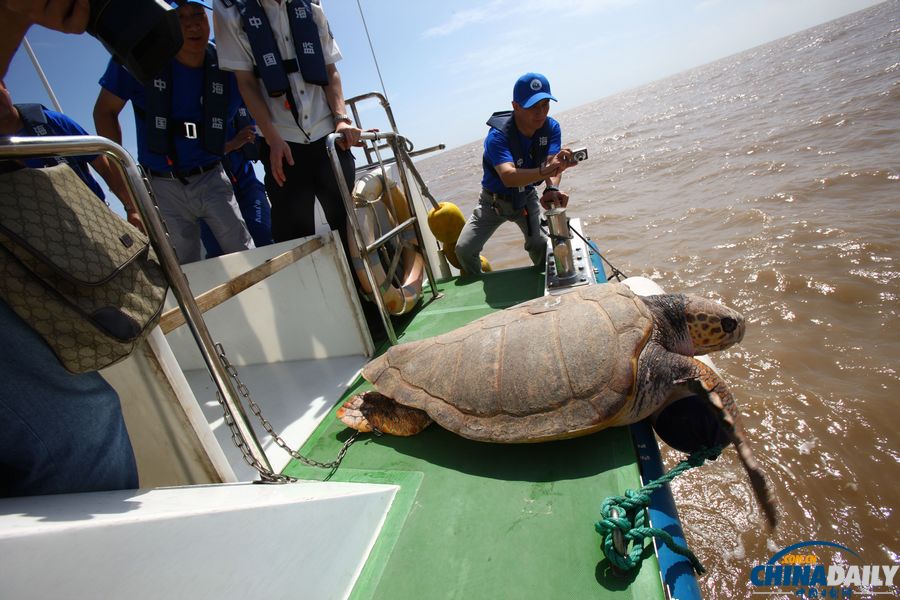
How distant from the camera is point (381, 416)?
2336mm

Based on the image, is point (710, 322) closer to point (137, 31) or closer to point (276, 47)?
point (137, 31)

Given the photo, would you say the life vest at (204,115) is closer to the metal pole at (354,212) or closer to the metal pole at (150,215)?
the metal pole at (354,212)

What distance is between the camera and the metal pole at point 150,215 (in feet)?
3.36

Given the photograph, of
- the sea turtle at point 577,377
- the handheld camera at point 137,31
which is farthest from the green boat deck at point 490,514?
the handheld camera at point 137,31

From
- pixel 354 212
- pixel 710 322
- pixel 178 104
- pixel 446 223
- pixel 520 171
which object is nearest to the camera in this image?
pixel 710 322

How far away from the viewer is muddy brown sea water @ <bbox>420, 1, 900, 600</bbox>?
233cm

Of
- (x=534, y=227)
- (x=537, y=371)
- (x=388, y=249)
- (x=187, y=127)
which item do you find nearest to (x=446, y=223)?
(x=534, y=227)

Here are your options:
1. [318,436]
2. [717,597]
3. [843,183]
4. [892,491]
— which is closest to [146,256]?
[318,436]

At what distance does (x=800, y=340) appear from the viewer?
143 inches

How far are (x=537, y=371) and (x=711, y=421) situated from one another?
0.83 m

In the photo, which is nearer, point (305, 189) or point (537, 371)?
point (537, 371)

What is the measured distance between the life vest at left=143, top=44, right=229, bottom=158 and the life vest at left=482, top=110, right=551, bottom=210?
2550 millimetres

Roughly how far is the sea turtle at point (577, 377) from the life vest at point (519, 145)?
2242 millimetres

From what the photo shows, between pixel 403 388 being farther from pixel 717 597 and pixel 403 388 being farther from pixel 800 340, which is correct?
pixel 800 340
